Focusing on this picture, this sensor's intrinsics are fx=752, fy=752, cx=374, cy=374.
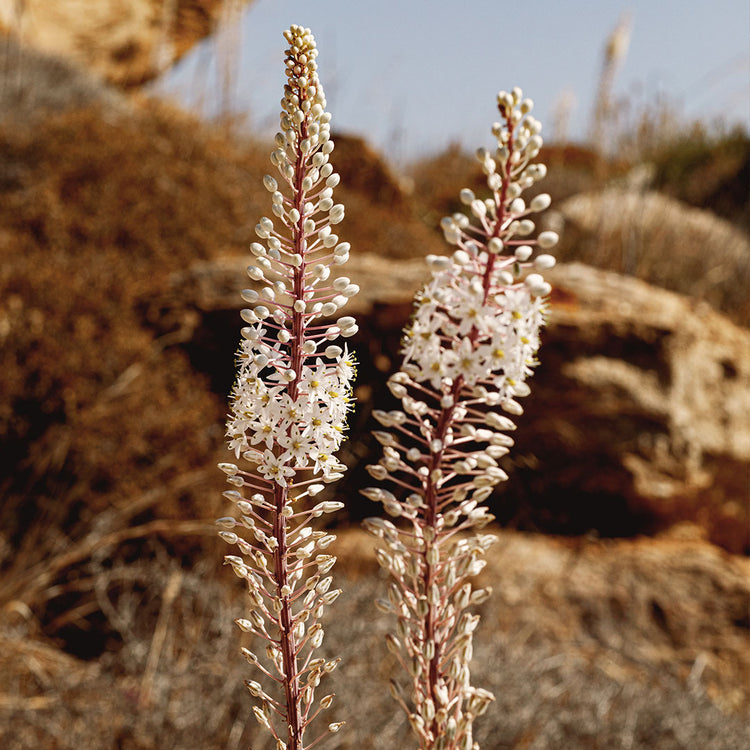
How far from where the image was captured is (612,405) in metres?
5.64

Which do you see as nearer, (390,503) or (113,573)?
(390,503)

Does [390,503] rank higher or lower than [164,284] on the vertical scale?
lower

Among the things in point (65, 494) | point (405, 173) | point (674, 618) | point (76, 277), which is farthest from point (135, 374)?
point (405, 173)

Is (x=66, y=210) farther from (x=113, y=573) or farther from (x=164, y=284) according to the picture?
(x=113, y=573)

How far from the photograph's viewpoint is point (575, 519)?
19.2 ft

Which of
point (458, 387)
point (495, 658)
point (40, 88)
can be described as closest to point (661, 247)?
point (495, 658)

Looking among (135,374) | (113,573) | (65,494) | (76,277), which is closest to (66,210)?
(76,277)

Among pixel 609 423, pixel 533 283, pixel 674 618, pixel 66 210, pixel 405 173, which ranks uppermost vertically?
pixel 405 173

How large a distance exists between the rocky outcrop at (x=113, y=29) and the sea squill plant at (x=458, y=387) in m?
14.8

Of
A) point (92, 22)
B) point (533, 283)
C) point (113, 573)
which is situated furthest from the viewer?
point (92, 22)

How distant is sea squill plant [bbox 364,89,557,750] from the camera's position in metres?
0.91

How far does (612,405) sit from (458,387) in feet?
16.3

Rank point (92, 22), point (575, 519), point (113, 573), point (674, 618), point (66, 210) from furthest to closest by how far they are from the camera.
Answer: point (92, 22)
point (66, 210)
point (575, 519)
point (674, 618)
point (113, 573)

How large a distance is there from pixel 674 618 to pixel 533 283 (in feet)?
17.6
